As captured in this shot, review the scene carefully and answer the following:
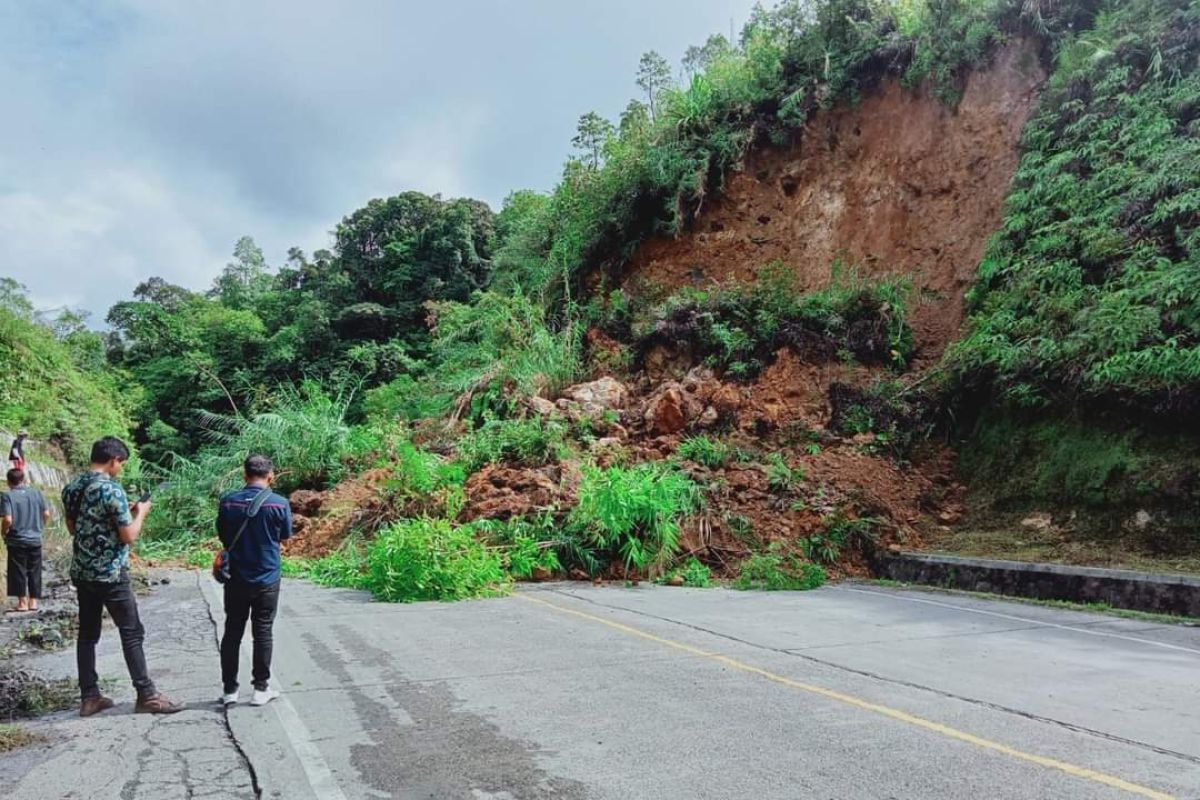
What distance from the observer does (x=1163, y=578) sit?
9281 mm


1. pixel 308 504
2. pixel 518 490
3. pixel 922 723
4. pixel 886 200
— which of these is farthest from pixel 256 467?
pixel 886 200

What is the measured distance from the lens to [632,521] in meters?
12.5

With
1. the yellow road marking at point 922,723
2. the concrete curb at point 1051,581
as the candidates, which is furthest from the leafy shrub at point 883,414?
the yellow road marking at point 922,723

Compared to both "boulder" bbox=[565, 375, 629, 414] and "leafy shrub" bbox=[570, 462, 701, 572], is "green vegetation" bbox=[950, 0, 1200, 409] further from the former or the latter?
"boulder" bbox=[565, 375, 629, 414]

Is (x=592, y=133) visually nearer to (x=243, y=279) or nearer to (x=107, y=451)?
(x=107, y=451)

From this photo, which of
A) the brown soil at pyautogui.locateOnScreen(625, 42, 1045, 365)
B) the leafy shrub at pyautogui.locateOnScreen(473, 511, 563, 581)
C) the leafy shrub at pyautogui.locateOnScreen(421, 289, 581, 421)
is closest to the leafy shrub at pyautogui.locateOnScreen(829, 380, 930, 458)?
the brown soil at pyautogui.locateOnScreen(625, 42, 1045, 365)

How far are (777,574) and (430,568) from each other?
4.94m

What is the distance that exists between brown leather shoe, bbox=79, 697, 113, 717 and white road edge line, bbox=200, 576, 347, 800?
1058 millimetres

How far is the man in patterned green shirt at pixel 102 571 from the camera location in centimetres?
535

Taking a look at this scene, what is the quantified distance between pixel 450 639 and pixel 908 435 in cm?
1103

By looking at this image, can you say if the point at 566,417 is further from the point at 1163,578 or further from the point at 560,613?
the point at 1163,578

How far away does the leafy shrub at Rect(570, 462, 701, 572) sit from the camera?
40.8 ft

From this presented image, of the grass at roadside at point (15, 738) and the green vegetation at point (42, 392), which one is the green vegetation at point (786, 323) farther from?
the green vegetation at point (42, 392)

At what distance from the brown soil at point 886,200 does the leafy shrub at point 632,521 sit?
8.35 metres
